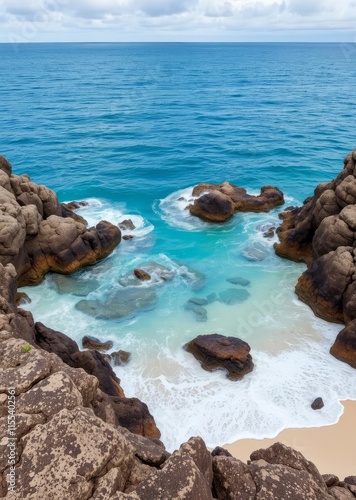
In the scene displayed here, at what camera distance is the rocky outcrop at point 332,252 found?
21578 millimetres

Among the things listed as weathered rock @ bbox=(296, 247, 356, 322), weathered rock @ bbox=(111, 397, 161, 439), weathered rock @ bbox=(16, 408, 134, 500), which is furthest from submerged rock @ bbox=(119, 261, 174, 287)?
weathered rock @ bbox=(16, 408, 134, 500)

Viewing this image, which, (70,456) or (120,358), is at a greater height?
(70,456)

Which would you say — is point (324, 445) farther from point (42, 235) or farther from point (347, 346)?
point (42, 235)

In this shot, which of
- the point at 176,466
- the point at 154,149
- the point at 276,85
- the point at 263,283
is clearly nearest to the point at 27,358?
the point at 176,466

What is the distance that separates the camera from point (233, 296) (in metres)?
25.9

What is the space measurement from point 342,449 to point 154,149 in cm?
4946

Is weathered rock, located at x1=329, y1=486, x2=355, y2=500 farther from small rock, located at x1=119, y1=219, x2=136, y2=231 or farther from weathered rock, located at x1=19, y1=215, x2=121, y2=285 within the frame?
small rock, located at x1=119, y1=219, x2=136, y2=231

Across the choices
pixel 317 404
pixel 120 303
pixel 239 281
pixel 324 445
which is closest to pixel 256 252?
pixel 239 281

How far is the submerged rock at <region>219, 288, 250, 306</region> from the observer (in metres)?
25.4

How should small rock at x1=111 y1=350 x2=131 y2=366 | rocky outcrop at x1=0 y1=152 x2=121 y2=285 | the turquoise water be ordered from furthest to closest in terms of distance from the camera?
1. rocky outcrop at x1=0 y1=152 x2=121 y2=285
2. small rock at x1=111 y1=350 x2=131 y2=366
3. the turquoise water

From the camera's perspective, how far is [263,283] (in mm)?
27031

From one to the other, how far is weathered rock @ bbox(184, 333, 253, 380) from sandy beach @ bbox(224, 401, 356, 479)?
3.57m

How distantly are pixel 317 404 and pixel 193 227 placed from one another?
20544 mm

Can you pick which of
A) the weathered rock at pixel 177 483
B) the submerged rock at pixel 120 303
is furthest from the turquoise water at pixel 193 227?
the weathered rock at pixel 177 483
